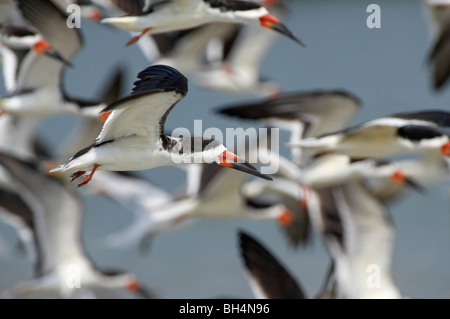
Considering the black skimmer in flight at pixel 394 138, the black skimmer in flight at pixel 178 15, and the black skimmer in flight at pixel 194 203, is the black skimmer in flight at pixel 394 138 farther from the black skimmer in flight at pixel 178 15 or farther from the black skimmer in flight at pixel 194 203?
the black skimmer in flight at pixel 194 203

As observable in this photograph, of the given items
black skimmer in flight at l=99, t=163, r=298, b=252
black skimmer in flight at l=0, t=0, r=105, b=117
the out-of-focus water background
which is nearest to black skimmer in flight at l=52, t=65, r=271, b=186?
black skimmer in flight at l=0, t=0, r=105, b=117

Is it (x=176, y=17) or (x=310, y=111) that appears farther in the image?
(x=310, y=111)

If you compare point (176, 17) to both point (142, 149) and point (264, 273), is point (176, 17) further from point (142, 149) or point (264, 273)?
point (264, 273)

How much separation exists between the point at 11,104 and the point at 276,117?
5.89ft

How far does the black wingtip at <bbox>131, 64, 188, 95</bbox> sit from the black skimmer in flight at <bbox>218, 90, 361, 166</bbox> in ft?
9.96

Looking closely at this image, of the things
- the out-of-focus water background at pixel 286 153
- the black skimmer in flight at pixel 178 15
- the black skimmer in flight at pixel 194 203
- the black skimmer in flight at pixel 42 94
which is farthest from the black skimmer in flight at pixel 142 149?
the out-of-focus water background at pixel 286 153

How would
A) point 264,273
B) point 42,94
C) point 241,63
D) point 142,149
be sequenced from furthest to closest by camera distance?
1. point 241,63
2. point 42,94
3. point 264,273
4. point 142,149

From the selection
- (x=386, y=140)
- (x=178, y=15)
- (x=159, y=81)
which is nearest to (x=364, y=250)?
(x=386, y=140)

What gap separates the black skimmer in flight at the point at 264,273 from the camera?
6.23 meters

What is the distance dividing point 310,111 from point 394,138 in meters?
1.62

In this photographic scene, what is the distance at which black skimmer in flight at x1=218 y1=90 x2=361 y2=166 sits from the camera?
764 cm

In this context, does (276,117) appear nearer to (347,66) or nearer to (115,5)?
(115,5)

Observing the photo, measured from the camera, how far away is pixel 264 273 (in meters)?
6.27

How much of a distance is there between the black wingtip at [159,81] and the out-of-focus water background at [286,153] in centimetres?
552
